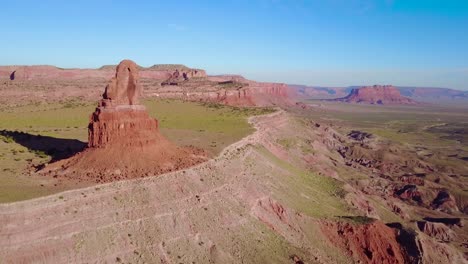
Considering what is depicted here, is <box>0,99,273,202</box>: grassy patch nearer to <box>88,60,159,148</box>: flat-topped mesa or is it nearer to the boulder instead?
<box>88,60,159,148</box>: flat-topped mesa

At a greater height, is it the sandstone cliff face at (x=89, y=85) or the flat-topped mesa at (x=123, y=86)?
the flat-topped mesa at (x=123, y=86)

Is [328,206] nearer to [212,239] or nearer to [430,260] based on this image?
[430,260]

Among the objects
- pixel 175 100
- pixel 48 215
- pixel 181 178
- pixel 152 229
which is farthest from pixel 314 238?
pixel 175 100

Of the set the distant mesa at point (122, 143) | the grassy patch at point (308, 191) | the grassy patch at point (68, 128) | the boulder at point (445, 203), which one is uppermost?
the distant mesa at point (122, 143)

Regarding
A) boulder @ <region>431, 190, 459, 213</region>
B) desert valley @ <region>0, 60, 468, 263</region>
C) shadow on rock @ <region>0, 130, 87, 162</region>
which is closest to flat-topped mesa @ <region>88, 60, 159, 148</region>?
desert valley @ <region>0, 60, 468, 263</region>

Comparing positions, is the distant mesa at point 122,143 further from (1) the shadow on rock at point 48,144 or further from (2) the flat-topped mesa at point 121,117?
(1) the shadow on rock at point 48,144

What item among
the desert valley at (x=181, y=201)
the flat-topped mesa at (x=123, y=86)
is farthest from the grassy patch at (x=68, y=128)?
the flat-topped mesa at (x=123, y=86)
